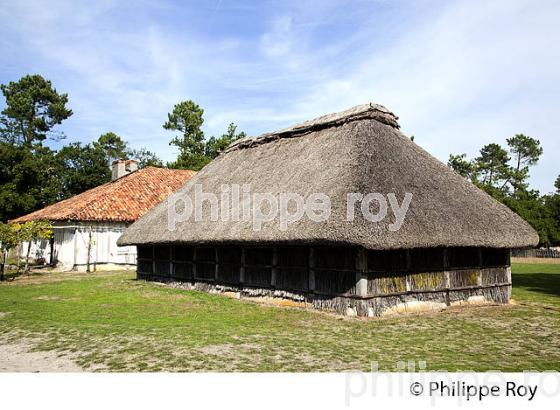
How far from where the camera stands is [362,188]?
11.1 m

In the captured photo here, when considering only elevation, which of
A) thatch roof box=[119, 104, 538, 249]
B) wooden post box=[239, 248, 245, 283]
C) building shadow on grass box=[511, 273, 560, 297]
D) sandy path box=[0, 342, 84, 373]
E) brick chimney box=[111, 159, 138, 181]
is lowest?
building shadow on grass box=[511, 273, 560, 297]

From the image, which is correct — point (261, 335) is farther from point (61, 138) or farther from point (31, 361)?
point (61, 138)

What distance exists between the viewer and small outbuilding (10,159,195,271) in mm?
25156

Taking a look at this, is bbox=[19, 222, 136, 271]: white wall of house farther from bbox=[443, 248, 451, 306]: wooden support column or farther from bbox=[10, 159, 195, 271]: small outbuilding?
bbox=[443, 248, 451, 306]: wooden support column

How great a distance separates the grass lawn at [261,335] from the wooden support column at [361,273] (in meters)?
0.76

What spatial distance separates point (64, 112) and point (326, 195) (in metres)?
44.3

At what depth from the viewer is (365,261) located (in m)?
11.1

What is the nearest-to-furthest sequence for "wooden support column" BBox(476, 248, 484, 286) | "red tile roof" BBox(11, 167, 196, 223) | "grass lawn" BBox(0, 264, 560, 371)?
"grass lawn" BBox(0, 264, 560, 371), "wooden support column" BBox(476, 248, 484, 286), "red tile roof" BBox(11, 167, 196, 223)

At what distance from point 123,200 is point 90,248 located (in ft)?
12.3

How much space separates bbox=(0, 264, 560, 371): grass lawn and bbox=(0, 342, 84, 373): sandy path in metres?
0.20

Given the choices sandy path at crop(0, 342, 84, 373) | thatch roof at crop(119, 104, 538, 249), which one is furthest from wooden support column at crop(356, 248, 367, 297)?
sandy path at crop(0, 342, 84, 373)

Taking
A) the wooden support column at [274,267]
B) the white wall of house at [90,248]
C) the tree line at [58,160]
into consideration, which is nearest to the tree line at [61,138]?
the tree line at [58,160]

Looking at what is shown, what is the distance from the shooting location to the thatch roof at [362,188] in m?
10.9

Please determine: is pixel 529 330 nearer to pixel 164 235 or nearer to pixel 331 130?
pixel 331 130
